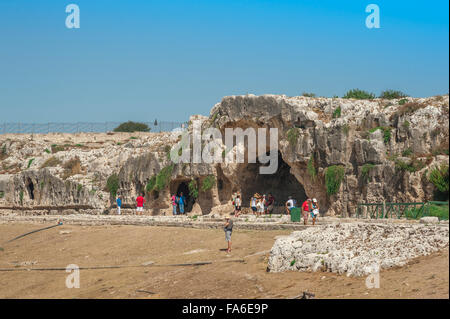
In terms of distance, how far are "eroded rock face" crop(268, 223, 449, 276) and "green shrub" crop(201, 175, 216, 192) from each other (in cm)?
1585

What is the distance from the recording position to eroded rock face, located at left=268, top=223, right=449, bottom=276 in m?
12.5

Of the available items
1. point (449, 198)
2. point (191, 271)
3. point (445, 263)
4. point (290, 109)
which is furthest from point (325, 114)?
point (449, 198)

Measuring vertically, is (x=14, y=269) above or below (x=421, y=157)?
below

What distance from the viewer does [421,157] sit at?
885 inches

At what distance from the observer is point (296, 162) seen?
2734 centimetres

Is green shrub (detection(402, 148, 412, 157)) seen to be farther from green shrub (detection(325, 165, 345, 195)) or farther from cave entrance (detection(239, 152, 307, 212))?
cave entrance (detection(239, 152, 307, 212))

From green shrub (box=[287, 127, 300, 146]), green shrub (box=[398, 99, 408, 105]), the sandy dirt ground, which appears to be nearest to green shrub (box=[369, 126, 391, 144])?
green shrub (box=[398, 99, 408, 105])

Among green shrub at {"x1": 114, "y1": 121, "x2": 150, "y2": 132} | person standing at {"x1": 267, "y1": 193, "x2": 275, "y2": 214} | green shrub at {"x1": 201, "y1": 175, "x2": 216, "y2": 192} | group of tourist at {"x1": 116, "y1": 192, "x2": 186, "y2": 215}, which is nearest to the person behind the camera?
person standing at {"x1": 267, "y1": 193, "x2": 275, "y2": 214}

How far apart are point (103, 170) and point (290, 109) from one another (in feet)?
54.3

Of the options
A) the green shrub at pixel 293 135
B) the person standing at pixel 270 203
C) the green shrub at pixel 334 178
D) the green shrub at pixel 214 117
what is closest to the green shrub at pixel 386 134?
the green shrub at pixel 334 178

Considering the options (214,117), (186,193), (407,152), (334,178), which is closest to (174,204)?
(186,193)

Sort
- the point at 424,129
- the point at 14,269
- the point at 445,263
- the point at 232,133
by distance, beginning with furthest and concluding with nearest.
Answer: the point at 232,133
the point at 424,129
the point at 14,269
the point at 445,263

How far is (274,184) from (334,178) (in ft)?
26.5

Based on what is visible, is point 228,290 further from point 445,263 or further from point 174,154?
point 174,154
